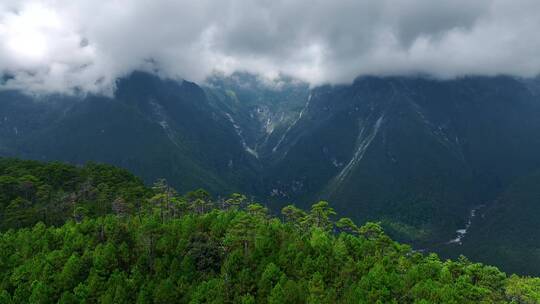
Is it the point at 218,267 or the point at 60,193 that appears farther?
the point at 60,193

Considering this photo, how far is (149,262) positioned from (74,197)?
169 ft

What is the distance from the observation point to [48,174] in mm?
165375

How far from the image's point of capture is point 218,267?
108 meters

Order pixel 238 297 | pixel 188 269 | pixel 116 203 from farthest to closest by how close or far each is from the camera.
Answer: pixel 116 203 < pixel 188 269 < pixel 238 297

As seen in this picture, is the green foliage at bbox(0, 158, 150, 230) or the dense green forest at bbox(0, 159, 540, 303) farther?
the green foliage at bbox(0, 158, 150, 230)

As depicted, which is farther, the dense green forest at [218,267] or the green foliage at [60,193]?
the green foliage at [60,193]

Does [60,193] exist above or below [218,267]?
above

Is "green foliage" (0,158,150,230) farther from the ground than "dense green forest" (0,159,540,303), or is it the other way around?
"green foliage" (0,158,150,230)

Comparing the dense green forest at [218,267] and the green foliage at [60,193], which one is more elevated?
the green foliage at [60,193]

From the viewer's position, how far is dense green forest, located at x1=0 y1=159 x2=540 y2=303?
95312 mm

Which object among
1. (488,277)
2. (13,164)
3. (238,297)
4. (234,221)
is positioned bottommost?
(488,277)

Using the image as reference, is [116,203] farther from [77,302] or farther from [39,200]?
[77,302]

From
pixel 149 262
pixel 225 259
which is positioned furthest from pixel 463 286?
pixel 149 262

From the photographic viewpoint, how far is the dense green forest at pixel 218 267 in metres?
95.3
